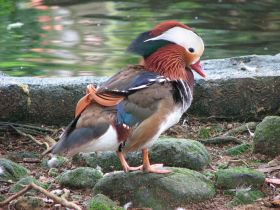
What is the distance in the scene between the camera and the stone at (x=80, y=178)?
523cm

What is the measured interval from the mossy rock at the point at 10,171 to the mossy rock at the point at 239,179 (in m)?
1.28

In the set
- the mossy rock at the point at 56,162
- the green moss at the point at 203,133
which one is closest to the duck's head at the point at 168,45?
the mossy rock at the point at 56,162

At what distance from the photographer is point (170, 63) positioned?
485cm

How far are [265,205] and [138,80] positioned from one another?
1.03 meters

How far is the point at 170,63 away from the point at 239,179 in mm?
853

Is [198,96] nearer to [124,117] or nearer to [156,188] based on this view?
[156,188]

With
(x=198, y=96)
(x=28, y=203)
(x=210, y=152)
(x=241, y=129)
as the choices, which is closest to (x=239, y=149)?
(x=210, y=152)

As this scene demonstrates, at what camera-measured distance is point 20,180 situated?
5.15 meters

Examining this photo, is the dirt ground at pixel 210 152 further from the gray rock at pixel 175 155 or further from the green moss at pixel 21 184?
the gray rock at pixel 175 155

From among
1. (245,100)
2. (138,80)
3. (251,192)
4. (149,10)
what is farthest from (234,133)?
(149,10)

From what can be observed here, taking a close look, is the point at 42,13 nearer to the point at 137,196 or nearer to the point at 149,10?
the point at 149,10

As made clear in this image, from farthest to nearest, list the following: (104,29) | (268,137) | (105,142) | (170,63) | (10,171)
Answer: (104,29) → (268,137) → (10,171) → (170,63) → (105,142)

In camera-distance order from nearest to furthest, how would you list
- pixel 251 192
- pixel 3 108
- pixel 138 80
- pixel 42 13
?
pixel 138 80, pixel 251 192, pixel 3 108, pixel 42 13

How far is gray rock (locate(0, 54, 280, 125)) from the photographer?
256 inches
